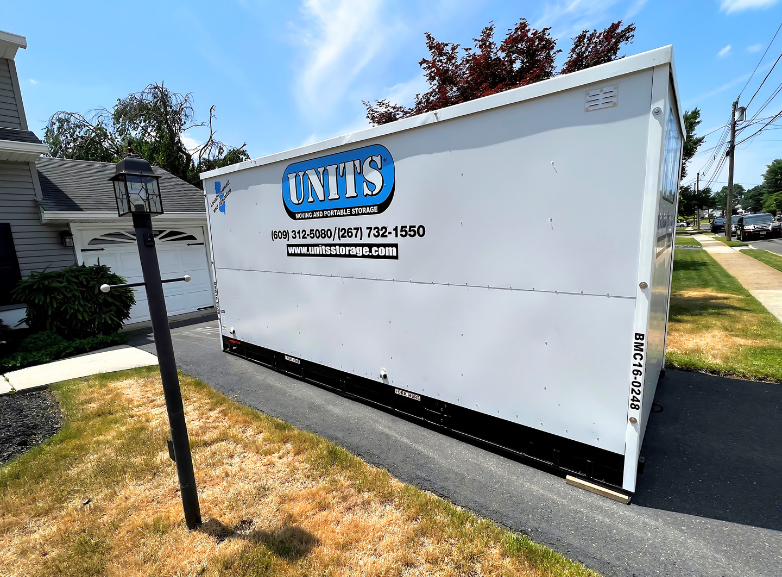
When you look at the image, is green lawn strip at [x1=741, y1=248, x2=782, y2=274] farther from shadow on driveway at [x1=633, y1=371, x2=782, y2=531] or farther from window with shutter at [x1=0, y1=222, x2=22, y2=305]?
window with shutter at [x1=0, y1=222, x2=22, y2=305]

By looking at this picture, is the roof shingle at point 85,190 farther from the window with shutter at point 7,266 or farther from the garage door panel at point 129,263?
the garage door panel at point 129,263

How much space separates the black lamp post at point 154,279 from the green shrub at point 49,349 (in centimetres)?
611

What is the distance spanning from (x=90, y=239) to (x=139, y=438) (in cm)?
765

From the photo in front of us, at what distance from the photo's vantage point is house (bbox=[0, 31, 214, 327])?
799cm

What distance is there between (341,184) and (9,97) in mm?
9098

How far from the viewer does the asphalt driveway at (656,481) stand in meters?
2.34

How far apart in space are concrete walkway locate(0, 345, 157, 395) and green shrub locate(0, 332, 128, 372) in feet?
0.79

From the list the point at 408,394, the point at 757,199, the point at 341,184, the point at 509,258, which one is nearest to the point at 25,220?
the point at 341,184

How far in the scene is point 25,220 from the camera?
8297 millimetres

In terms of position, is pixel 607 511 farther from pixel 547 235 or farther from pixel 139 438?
pixel 139 438

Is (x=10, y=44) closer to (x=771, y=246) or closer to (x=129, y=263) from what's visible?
(x=129, y=263)

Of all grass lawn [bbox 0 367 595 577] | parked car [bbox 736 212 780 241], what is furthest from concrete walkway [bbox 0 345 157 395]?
parked car [bbox 736 212 780 241]

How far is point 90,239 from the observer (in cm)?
922

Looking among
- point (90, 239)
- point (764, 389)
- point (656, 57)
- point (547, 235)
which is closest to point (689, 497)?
point (547, 235)
